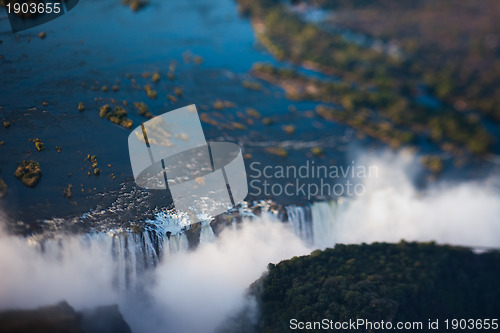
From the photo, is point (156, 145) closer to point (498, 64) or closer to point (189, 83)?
point (189, 83)

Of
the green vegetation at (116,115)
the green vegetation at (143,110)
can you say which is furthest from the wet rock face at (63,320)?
the green vegetation at (143,110)

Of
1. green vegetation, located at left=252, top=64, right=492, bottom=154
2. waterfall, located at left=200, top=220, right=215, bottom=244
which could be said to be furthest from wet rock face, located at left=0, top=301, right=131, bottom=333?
green vegetation, located at left=252, top=64, right=492, bottom=154

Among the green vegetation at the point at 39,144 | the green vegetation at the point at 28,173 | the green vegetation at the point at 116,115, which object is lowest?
the green vegetation at the point at 28,173

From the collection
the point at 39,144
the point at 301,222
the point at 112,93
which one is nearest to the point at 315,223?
the point at 301,222

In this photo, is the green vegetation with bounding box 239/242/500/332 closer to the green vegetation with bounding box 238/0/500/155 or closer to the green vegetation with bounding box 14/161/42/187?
the green vegetation with bounding box 238/0/500/155

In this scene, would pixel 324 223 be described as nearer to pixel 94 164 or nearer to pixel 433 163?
pixel 433 163

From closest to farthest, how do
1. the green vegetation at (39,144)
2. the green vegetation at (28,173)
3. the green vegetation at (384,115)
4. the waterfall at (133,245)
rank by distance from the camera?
1. the waterfall at (133,245)
2. the green vegetation at (28,173)
3. the green vegetation at (39,144)
4. the green vegetation at (384,115)

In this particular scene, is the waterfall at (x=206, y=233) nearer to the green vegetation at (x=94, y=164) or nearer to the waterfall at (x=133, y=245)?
the waterfall at (x=133, y=245)
